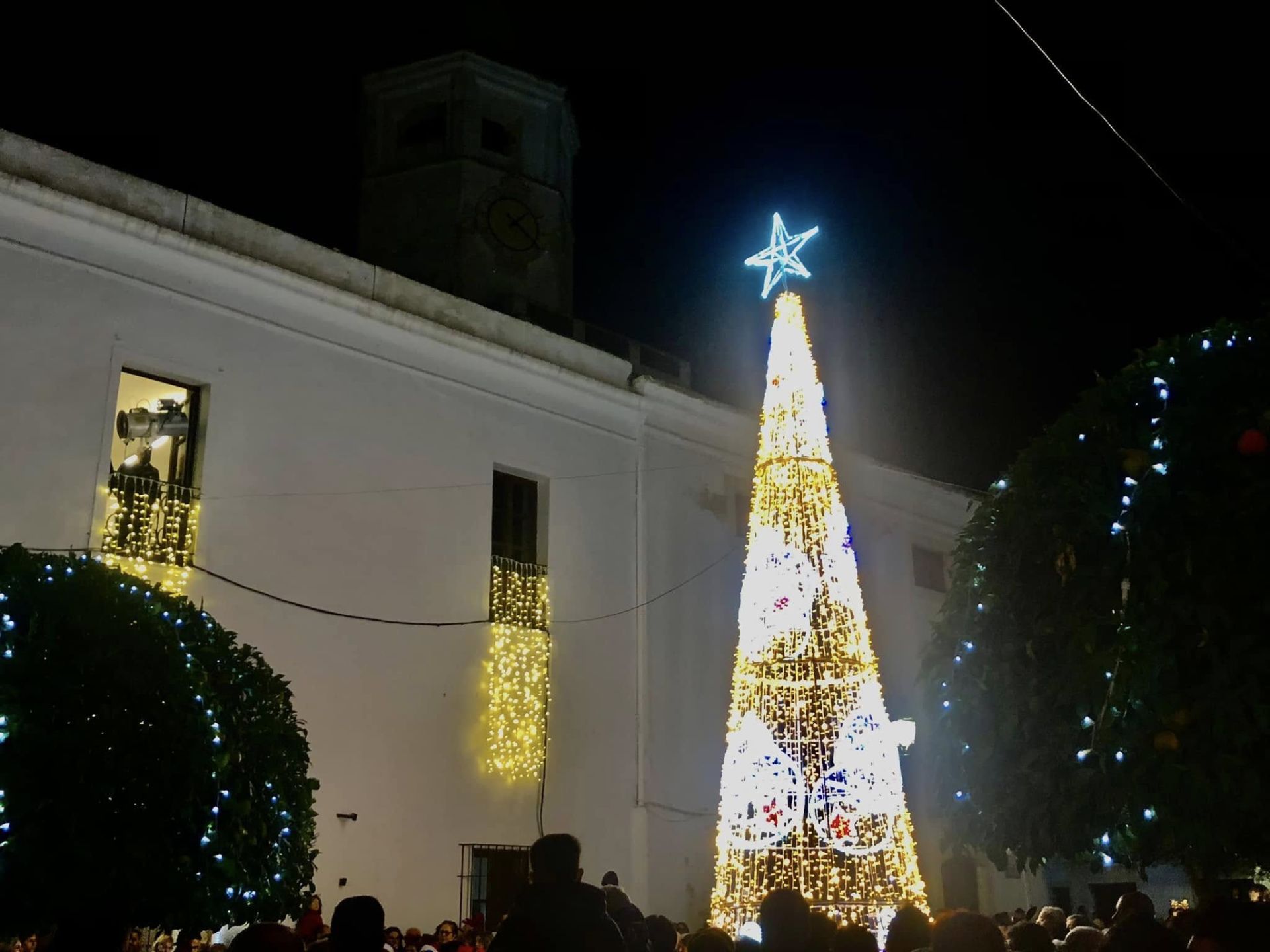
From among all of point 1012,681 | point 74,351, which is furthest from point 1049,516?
point 74,351

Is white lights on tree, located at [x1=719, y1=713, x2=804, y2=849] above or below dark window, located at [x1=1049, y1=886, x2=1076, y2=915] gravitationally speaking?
above

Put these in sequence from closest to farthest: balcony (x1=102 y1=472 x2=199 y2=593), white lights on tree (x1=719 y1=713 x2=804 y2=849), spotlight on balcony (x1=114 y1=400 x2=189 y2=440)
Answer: white lights on tree (x1=719 y1=713 x2=804 y2=849) → balcony (x1=102 y1=472 x2=199 y2=593) → spotlight on balcony (x1=114 y1=400 x2=189 y2=440)

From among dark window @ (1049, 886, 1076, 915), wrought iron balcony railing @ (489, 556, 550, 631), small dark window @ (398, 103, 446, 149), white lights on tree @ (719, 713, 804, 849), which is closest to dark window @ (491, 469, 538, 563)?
wrought iron balcony railing @ (489, 556, 550, 631)

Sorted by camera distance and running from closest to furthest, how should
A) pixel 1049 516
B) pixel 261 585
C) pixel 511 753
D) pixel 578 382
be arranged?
pixel 1049 516, pixel 261 585, pixel 511 753, pixel 578 382

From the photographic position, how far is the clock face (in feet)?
60.7

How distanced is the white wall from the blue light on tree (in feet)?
13.7

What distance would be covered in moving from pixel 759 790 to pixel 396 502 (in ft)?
17.5

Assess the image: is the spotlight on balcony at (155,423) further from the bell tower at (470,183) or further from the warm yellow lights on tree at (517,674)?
the bell tower at (470,183)

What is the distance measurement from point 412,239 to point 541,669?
7.31 meters

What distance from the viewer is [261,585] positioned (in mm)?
12906

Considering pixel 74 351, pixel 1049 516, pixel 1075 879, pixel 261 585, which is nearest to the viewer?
pixel 1049 516

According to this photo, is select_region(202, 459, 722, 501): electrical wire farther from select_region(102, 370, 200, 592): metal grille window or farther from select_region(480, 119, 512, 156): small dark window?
select_region(480, 119, 512, 156): small dark window

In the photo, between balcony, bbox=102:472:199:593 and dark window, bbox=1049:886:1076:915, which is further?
dark window, bbox=1049:886:1076:915

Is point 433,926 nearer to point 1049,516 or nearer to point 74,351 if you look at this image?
point 74,351
